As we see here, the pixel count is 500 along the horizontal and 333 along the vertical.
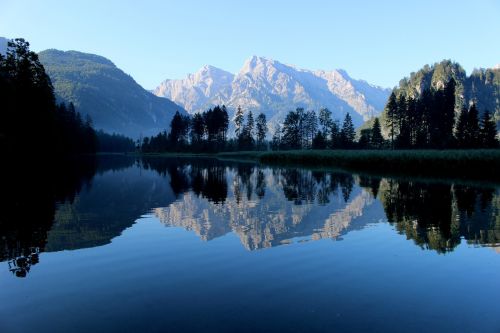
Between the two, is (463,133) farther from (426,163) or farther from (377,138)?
(426,163)

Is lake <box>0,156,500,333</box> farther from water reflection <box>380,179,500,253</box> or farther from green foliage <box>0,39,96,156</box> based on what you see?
green foliage <box>0,39,96,156</box>

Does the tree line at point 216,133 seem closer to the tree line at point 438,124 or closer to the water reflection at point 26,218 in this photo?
the tree line at point 438,124

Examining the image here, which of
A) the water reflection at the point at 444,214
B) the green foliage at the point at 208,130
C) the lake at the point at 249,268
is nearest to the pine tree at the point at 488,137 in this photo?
the water reflection at the point at 444,214

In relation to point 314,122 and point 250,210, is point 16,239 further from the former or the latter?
point 314,122

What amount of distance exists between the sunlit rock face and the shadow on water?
60mm

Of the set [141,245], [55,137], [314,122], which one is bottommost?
[141,245]

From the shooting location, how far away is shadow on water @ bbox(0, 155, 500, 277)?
20.3 meters

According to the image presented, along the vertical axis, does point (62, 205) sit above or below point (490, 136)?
below

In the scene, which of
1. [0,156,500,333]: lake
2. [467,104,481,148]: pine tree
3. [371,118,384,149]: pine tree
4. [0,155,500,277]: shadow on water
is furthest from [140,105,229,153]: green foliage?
[0,156,500,333]: lake

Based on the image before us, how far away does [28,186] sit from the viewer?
40938 millimetres

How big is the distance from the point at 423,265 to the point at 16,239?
20032 mm

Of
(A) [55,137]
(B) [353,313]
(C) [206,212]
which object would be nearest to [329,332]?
(B) [353,313]

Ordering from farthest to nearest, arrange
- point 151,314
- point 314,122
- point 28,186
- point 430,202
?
point 314,122 < point 28,186 < point 430,202 < point 151,314

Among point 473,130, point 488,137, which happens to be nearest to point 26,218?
point 488,137
